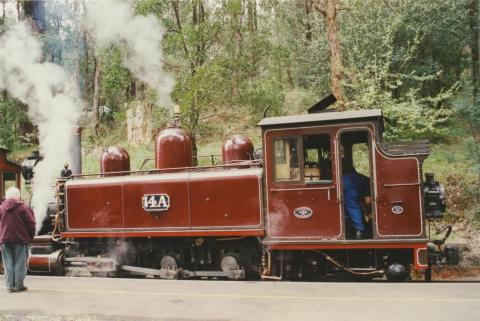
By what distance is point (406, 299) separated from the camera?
590 centimetres

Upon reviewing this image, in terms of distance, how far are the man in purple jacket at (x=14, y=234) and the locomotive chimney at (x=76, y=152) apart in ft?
10.9

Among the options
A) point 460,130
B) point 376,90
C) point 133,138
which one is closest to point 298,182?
point 376,90

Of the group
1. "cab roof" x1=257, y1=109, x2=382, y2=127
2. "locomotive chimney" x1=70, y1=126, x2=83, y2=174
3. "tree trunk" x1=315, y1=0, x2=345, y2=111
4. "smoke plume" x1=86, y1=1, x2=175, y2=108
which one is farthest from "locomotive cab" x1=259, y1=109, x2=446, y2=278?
"smoke plume" x1=86, y1=1, x2=175, y2=108

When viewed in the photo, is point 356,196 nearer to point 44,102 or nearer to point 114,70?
point 114,70

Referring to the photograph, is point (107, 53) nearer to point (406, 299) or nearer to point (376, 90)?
point (376, 90)

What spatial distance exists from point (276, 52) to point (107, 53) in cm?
493

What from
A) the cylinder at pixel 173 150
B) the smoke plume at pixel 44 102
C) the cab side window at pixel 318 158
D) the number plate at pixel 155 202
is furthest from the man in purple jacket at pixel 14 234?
the cab side window at pixel 318 158

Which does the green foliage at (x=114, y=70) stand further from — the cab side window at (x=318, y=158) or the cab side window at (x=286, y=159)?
the cab side window at (x=318, y=158)

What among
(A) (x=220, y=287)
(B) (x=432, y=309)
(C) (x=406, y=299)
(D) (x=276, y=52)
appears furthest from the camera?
(D) (x=276, y=52)

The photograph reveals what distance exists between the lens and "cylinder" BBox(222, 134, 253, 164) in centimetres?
865

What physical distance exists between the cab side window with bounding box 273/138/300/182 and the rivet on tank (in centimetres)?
206

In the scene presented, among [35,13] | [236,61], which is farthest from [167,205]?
[35,13]

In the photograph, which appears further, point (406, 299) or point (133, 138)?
point (133, 138)

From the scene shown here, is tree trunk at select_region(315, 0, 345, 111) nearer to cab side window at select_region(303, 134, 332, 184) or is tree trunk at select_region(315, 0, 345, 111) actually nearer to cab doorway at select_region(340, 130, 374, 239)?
cab doorway at select_region(340, 130, 374, 239)
